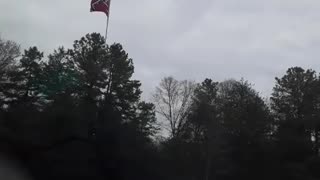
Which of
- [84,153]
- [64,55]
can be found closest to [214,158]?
[64,55]

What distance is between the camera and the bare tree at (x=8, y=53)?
67.2 metres

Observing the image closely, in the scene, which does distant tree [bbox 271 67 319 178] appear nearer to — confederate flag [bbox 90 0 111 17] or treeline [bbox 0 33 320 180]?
treeline [bbox 0 33 320 180]

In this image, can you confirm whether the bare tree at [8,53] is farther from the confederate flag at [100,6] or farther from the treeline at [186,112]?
the confederate flag at [100,6]

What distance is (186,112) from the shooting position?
255ft

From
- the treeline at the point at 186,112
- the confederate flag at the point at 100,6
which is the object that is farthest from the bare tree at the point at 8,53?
the confederate flag at the point at 100,6

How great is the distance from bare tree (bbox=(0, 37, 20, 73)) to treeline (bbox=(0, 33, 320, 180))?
120 mm

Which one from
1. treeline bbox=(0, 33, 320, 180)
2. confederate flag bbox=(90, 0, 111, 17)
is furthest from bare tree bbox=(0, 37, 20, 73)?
confederate flag bbox=(90, 0, 111, 17)

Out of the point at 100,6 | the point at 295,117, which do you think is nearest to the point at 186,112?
the point at 295,117

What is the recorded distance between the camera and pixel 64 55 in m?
73.3

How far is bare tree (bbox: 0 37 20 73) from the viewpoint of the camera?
67250 mm

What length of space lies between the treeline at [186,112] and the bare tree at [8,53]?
0.39 ft

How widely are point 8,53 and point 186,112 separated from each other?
80.2 feet

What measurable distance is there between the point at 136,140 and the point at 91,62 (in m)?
22.1

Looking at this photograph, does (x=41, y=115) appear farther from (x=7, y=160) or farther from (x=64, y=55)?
(x=64, y=55)
